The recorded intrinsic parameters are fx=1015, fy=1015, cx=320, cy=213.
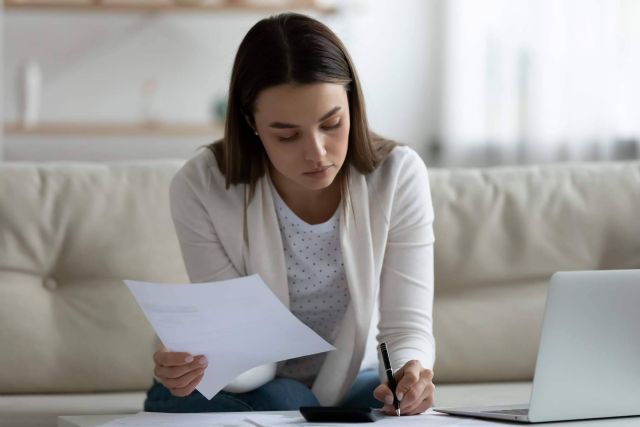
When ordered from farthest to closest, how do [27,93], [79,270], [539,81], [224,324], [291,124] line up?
1. [27,93]
2. [539,81]
3. [79,270]
4. [291,124]
5. [224,324]

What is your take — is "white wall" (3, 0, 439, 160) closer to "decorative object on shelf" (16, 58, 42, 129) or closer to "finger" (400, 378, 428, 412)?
"decorative object on shelf" (16, 58, 42, 129)

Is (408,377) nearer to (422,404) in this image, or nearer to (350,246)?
(422,404)

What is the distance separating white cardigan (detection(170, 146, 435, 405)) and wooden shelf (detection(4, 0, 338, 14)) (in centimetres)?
236

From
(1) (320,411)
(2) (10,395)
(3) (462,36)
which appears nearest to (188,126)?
(3) (462,36)

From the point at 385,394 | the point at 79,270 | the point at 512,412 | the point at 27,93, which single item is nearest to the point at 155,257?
the point at 79,270

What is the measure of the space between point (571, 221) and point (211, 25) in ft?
7.73

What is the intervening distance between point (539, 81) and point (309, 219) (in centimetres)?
227

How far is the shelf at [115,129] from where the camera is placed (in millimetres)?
3854

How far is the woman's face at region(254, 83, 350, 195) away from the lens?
147 cm

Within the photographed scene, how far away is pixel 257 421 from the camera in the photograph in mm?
1207

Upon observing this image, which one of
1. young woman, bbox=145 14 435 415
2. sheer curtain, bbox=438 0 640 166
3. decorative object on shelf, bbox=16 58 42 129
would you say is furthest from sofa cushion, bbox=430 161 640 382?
decorative object on shelf, bbox=16 58 42 129

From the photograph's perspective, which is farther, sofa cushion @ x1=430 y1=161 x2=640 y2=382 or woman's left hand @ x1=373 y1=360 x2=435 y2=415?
sofa cushion @ x1=430 y1=161 x2=640 y2=382

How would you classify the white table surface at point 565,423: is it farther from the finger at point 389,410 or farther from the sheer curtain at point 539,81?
the sheer curtain at point 539,81

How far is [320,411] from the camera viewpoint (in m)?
1.22
